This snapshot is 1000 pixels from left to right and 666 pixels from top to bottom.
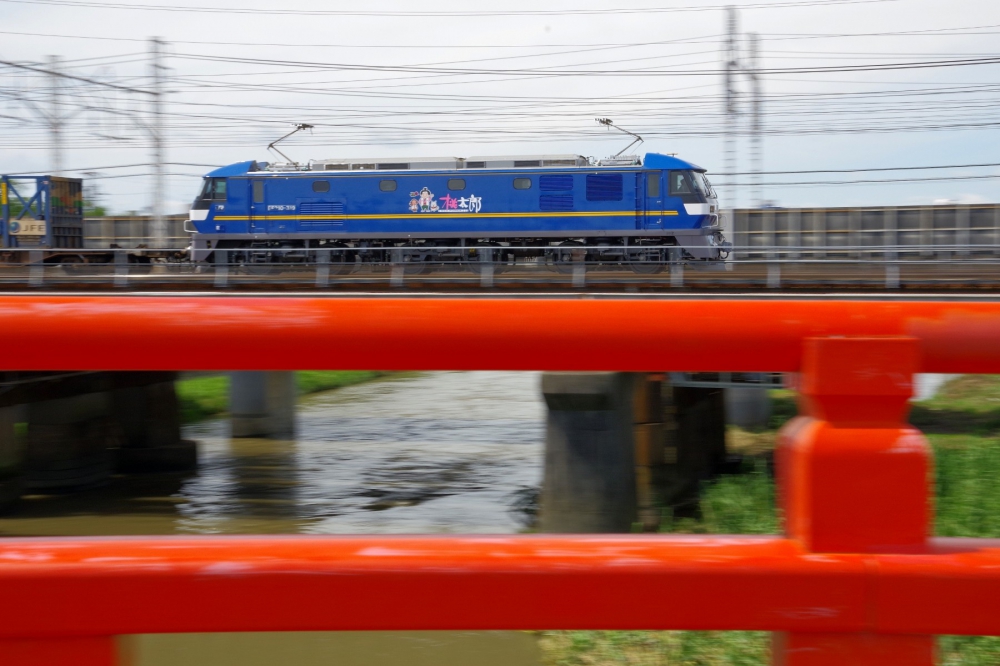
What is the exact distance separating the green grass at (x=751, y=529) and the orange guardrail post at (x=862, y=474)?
0.71 feet

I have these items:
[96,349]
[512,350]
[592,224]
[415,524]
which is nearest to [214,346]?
[96,349]

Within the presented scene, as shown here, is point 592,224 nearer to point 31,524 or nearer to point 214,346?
point 31,524

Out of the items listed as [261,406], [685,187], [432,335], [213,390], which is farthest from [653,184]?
[432,335]

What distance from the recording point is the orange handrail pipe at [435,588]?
1.69 metres

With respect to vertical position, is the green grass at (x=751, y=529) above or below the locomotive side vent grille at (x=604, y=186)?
below

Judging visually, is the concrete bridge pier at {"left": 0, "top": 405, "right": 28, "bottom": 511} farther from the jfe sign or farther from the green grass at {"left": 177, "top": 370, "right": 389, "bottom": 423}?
the jfe sign

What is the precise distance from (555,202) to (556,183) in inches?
22.4

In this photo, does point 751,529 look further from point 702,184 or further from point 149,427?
point 702,184

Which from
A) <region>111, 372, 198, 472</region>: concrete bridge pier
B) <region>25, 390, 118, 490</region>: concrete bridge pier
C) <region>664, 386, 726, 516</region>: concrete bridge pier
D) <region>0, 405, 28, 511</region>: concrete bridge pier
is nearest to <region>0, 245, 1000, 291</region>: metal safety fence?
<region>111, 372, 198, 472</region>: concrete bridge pier

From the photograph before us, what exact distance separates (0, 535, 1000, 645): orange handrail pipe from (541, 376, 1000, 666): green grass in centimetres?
9

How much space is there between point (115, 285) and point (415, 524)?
46.5ft

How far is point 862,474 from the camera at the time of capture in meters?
1.71

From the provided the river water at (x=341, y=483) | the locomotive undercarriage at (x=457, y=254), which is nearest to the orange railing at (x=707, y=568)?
the river water at (x=341, y=483)

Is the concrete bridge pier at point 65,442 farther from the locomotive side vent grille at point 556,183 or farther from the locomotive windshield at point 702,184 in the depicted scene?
the locomotive windshield at point 702,184
